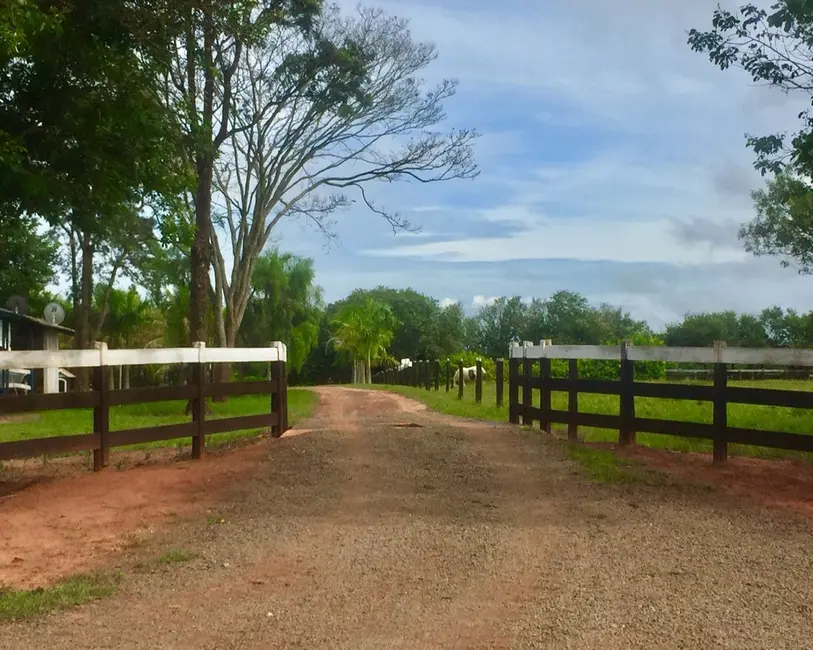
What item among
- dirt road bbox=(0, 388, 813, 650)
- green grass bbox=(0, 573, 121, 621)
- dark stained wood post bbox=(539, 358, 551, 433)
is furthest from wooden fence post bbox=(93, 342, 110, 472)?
dark stained wood post bbox=(539, 358, 551, 433)

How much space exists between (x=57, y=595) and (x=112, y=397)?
4792 millimetres

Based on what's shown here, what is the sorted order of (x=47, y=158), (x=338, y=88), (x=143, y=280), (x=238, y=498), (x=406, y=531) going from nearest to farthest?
(x=406, y=531) → (x=238, y=498) → (x=47, y=158) → (x=338, y=88) → (x=143, y=280)

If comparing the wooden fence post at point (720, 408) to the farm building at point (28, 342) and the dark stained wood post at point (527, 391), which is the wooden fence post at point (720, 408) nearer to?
Answer: the dark stained wood post at point (527, 391)

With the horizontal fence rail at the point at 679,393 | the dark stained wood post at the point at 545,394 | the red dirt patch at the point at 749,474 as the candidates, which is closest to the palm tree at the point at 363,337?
the horizontal fence rail at the point at 679,393

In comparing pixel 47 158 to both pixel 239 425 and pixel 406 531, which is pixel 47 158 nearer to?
pixel 239 425

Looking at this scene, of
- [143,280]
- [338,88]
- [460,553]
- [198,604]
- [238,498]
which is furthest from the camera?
Answer: [143,280]

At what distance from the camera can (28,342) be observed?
134 feet

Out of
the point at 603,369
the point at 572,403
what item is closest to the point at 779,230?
the point at 603,369

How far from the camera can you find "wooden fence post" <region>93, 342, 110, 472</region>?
953 cm

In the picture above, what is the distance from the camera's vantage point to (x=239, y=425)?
453 inches

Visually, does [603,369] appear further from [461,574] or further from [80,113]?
[461,574]

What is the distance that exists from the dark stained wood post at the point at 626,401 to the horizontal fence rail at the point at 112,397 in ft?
15.4

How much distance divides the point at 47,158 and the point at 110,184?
28.2 inches

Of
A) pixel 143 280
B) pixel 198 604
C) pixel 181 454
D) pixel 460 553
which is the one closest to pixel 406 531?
pixel 460 553
